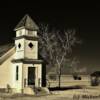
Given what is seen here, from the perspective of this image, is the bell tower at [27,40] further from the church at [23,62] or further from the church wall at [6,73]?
the church wall at [6,73]

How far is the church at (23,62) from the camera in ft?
150

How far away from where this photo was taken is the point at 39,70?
1844 inches

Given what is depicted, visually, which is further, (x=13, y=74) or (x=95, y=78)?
(x=95, y=78)

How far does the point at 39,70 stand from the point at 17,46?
14.1 feet

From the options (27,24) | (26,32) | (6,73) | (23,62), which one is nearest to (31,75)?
(6,73)

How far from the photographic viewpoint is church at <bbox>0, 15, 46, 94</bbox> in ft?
150

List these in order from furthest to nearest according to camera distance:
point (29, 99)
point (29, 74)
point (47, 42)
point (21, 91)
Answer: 1. point (47, 42)
2. point (29, 74)
3. point (21, 91)
4. point (29, 99)

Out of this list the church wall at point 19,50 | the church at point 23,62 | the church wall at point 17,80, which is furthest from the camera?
the church wall at point 19,50

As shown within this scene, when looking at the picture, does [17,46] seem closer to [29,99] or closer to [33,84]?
[33,84]

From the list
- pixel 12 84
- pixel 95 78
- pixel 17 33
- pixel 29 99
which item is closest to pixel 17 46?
pixel 17 33

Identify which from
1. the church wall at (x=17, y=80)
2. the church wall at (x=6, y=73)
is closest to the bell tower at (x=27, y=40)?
the church wall at (x=17, y=80)

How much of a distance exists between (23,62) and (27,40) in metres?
3.04

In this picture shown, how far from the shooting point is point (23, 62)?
4544 centimetres

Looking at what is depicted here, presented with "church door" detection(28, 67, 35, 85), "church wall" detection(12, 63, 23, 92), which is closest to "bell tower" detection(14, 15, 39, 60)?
"church wall" detection(12, 63, 23, 92)
